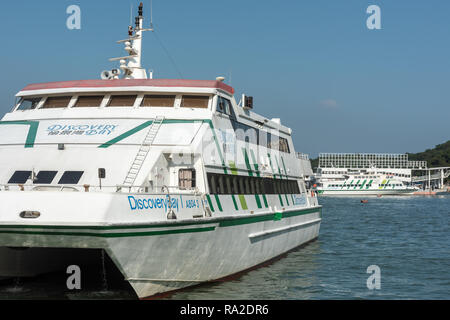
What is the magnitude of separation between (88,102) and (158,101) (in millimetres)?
1975

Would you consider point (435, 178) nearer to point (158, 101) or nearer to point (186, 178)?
point (158, 101)

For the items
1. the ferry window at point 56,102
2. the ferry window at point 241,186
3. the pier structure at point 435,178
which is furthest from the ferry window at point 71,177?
the pier structure at point 435,178

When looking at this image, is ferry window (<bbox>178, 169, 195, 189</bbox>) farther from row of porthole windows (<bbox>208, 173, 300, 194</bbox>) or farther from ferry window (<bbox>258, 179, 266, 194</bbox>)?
ferry window (<bbox>258, 179, 266, 194</bbox>)

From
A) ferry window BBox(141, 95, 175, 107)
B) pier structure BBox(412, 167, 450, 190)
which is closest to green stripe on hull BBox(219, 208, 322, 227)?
ferry window BBox(141, 95, 175, 107)

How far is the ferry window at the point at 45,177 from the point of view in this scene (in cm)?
1185

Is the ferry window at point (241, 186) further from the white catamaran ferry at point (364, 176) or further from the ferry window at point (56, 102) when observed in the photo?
the white catamaran ferry at point (364, 176)

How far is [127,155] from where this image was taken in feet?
39.9

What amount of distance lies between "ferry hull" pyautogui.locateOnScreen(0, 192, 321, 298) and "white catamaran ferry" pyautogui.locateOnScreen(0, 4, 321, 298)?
26mm

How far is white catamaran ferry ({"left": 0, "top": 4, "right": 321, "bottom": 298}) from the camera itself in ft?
31.1

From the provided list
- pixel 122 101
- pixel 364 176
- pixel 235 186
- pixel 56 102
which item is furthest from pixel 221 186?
pixel 364 176

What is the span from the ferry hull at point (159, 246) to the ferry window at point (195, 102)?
3.15 metres

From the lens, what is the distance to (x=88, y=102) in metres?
14.3

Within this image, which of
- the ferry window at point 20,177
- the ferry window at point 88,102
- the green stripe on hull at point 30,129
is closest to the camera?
the ferry window at point 20,177
